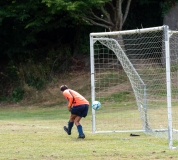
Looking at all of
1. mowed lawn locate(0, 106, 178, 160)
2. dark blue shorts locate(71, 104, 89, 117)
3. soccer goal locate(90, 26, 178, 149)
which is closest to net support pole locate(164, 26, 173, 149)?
soccer goal locate(90, 26, 178, 149)

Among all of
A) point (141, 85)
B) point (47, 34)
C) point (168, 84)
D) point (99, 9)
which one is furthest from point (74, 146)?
point (47, 34)

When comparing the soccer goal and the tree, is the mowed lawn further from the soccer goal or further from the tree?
the tree

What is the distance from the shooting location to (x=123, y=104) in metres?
28.3

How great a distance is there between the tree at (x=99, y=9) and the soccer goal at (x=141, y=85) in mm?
2322

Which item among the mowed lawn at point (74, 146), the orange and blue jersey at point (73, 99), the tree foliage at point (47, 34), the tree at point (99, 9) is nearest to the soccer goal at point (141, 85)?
the mowed lawn at point (74, 146)

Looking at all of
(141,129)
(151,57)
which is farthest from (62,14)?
(141,129)

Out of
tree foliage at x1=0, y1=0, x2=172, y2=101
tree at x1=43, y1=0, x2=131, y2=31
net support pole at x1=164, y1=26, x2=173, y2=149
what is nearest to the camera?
net support pole at x1=164, y1=26, x2=173, y2=149

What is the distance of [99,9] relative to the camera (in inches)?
1316

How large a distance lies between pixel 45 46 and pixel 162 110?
59.9 feet

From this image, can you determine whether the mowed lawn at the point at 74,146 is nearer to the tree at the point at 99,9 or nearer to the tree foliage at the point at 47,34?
the tree at the point at 99,9

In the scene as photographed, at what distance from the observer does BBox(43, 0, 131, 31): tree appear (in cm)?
2961

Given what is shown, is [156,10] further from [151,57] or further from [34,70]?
[151,57]

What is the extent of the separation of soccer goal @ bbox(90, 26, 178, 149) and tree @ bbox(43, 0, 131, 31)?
2322 millimetres

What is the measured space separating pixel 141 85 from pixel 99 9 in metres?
16.7
